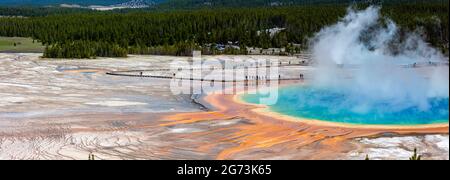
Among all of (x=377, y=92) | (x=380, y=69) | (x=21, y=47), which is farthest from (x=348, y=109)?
(x=21, y=47)

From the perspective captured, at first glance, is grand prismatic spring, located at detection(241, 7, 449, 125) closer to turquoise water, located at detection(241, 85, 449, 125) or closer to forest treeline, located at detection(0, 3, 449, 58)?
turquoise water, located at detection(241, 85, 449, 125)

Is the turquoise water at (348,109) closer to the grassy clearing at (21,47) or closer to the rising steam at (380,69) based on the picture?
the rising steam at (380,69)

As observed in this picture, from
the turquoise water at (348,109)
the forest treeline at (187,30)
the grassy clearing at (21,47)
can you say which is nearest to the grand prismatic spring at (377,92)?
the turquoise water at (348,109)

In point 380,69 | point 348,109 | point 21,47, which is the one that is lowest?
point 348,109

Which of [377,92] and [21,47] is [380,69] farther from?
[21,47]

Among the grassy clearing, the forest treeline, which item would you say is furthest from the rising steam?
the grassy clearing
